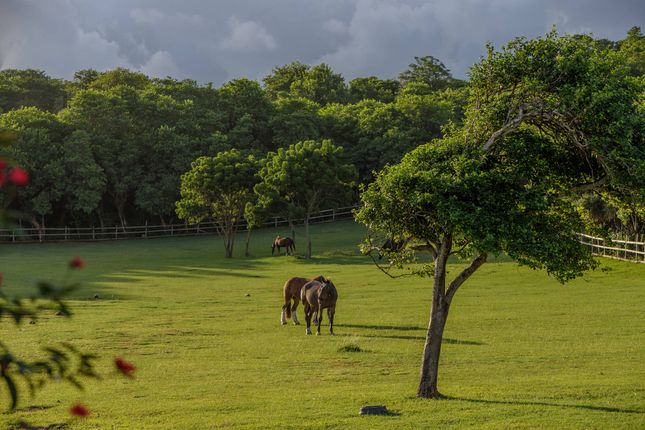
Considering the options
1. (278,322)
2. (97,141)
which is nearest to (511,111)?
(278,322)

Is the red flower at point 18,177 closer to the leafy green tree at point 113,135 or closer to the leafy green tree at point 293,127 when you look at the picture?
the leafy green tree at point 113,135

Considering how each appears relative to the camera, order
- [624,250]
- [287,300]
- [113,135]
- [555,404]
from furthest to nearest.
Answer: [113,135], [624,250], [287,300], [555,404]

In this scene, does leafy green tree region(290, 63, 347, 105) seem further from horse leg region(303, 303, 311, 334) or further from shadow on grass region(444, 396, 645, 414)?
shadow on grass region(444, 396, 645, 414)

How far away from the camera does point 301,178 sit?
60.4 metres

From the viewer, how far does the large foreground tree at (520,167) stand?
15.7 meters

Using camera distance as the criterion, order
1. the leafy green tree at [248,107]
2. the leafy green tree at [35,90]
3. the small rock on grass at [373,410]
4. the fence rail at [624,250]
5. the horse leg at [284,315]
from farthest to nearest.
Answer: the leafy green tree at [35,90] < the leafy green tree at [248,107] < the fence rail at [624,250] < the horse leg at [284,315] < the small rock on grass at [373,410]

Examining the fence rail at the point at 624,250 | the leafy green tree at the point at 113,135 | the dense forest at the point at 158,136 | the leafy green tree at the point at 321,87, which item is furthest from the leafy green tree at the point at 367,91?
the fence rail at the point at 624,250

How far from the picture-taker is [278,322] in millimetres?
30297

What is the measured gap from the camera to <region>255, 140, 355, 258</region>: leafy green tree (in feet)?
198

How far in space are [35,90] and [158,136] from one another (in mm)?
34184

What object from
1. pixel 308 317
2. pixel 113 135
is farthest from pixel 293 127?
pixel 308 317

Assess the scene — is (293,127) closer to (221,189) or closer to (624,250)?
(221,189)

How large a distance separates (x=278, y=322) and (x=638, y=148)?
17040mm

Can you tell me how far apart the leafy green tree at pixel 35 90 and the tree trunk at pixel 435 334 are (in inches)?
3503
